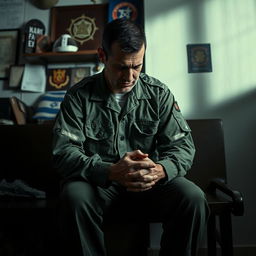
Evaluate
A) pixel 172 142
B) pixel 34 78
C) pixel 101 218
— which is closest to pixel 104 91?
pixel 172 142

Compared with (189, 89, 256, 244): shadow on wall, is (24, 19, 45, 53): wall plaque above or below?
above

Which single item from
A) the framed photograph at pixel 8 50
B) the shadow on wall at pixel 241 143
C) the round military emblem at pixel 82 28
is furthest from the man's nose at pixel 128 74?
the framed photograph at pixel 8 50

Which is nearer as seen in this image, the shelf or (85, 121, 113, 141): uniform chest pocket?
(85, 121, 113, 141): uniform chest pocket

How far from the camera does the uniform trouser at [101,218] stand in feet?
2.76

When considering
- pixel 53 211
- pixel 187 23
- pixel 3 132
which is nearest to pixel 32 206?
pixel 53 211

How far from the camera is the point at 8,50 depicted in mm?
2090

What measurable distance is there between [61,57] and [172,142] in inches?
47.9

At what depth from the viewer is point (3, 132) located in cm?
163

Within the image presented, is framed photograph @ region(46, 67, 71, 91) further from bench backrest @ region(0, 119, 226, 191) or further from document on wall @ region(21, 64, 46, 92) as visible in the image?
bench backrest @ region(0, 119, 226, 191)

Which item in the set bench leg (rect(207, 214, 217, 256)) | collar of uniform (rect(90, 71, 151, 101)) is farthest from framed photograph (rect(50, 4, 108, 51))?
bench leg (rect(207, 214, 217, 256))

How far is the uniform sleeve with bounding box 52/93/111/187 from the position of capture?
95cm

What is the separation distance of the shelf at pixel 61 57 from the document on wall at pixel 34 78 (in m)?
0.05

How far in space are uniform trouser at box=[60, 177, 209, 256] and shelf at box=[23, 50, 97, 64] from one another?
1.18 meters

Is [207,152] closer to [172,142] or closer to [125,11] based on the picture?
[172,142]
